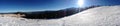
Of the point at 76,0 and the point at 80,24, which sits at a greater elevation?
the point at 76,0

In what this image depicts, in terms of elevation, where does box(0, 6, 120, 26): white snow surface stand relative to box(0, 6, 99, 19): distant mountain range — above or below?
below

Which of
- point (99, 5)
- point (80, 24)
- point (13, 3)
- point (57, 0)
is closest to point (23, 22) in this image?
point (13, 3)

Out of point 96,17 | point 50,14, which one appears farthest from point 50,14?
point 96,17

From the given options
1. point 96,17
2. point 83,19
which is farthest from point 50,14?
point 96,17

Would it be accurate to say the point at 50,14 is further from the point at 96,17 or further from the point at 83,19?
the point at 96,17

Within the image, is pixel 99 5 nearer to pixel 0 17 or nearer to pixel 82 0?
pixel 82 0

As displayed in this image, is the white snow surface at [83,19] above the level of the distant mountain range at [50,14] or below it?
below

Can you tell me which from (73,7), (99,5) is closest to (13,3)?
(73,7)
